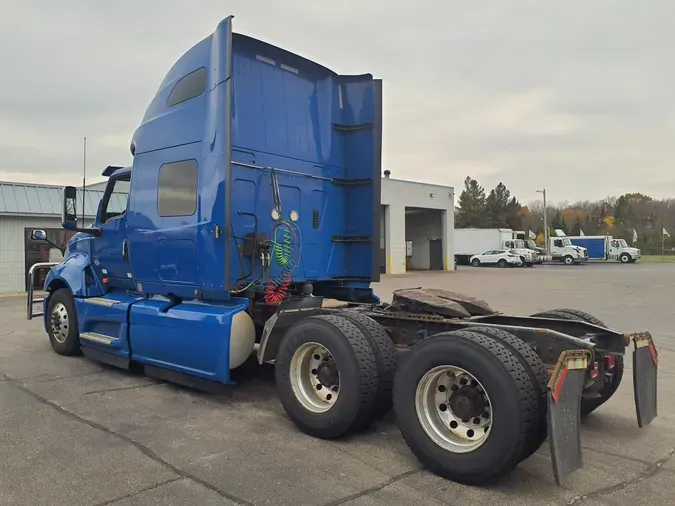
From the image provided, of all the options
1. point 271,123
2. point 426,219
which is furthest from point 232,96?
point 426,219

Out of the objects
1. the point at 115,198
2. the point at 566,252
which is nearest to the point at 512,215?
the point at 566,252

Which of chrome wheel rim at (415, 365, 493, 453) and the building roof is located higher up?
the building roof

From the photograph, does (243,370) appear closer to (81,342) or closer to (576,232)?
(81,342)

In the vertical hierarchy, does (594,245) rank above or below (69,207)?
below

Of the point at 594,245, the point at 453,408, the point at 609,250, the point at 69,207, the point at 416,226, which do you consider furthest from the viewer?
the point at 594,245

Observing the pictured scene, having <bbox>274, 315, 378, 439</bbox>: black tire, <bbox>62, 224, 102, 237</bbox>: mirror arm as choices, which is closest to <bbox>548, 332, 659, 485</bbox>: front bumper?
→ <bbox>274, 315, 378, 439</bbox>: black tire

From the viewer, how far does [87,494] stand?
12.1ft

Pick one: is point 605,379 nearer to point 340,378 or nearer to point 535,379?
point 535,379

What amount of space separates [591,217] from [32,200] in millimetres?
95443

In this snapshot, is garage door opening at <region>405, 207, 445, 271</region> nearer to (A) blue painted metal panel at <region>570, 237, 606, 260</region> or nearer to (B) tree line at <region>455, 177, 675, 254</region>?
(A) blue painted metal panel at <region>570, 237, 606, 260</region>

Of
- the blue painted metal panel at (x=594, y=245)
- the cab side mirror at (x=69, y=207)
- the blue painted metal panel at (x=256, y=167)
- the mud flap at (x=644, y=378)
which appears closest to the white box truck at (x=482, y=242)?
the blue painted metal panel at (x=594, y=245)

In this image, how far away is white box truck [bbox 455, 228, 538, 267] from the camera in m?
50.0

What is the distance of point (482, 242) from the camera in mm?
51000

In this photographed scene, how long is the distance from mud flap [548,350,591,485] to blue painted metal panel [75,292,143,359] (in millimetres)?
5022
